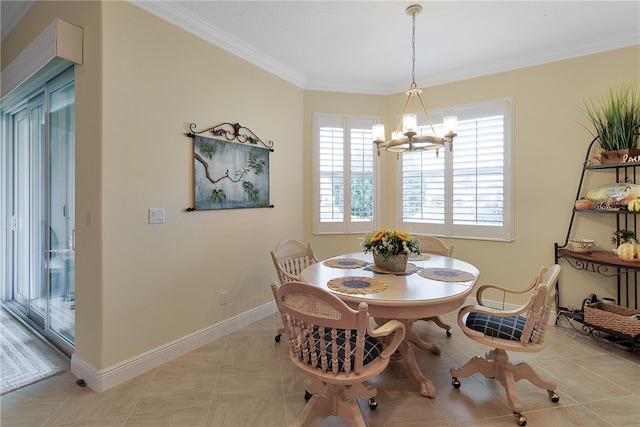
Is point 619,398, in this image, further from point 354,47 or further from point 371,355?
point 354,47

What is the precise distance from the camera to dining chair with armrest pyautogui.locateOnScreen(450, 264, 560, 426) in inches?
71.9

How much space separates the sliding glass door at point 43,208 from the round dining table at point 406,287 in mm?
2090

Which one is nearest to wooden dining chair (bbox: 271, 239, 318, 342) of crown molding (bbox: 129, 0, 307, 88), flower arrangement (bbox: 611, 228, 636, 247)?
crown molding (bbox: 129, 0, 307, 88)

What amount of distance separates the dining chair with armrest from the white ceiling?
2.16m

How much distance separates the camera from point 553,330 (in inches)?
123

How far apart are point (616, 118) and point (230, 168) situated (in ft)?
11.7

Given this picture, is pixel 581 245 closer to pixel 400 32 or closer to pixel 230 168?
pixel 400 32

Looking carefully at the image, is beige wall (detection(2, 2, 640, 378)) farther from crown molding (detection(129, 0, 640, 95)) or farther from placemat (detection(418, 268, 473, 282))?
placemat (detection(418, 268, 473, 282))

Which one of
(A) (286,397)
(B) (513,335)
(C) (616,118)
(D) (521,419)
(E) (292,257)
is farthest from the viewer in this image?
(E) (292,257)

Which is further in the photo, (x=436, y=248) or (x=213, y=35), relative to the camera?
(x=436, y=248)

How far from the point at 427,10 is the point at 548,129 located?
1869 millimetres

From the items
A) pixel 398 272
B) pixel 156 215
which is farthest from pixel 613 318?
pixel 156 215

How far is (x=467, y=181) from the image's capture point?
374cm

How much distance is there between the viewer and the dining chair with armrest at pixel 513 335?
1.83 metres
